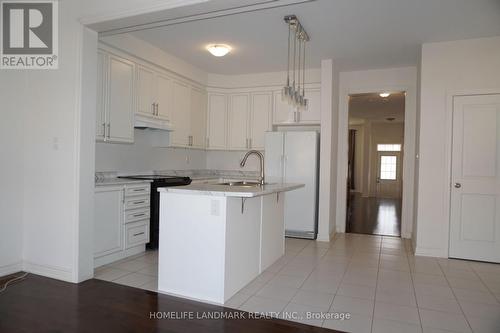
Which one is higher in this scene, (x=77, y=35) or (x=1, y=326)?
(x=77, y=35)

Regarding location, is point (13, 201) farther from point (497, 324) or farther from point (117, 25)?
point (497, 324)

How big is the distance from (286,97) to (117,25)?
168 cm

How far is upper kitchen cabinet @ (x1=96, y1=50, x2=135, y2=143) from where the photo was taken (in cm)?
379

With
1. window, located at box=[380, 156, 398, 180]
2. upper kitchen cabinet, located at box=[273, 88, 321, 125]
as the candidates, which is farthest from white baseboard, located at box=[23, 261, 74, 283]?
window, located at box=[380, 156, 398, 180]

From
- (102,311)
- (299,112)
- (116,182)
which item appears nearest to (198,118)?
(299,112)

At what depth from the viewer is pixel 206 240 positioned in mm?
2686

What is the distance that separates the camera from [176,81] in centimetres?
510

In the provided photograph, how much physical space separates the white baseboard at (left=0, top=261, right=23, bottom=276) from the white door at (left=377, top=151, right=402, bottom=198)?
11.1m

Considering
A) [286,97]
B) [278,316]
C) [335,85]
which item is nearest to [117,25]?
[286,97]

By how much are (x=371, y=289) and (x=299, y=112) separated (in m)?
3.19

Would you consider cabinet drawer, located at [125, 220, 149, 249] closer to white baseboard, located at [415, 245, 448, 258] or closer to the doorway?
white baseboard, located at [415, 245, 448, 258]

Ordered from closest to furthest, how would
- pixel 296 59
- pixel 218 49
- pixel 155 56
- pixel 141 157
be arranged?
1. pixel 218 49
2. pixel 155 56
3. pixel 141 157
4. pixel 296 59

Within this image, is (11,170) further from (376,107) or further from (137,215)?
(376,107)

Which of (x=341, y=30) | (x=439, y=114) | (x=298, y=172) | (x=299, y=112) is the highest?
(x=341, y=30)
